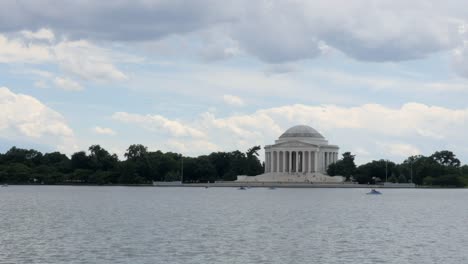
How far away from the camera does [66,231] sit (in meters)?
58.5

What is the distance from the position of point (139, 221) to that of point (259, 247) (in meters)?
21.3

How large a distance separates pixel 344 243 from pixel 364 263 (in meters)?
9.22

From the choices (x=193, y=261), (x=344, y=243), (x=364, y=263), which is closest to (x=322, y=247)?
(x=344, y=243)

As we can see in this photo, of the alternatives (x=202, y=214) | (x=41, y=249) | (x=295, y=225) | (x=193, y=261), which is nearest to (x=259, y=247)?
(x=193, y=261)

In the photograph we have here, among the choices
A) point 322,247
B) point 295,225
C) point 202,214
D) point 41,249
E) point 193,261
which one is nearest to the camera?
point 193,261

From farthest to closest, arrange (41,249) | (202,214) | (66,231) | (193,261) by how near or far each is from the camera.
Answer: (202,214) < (66,231) < (41,249) < (193,261)

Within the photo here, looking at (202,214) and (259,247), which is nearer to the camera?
(259,247)

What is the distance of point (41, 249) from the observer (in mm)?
47344

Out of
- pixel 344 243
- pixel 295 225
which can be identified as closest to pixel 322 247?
pixel 344 243

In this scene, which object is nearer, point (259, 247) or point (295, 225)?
point (259, 247)

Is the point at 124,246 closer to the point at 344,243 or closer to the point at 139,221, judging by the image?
the point at 344,243

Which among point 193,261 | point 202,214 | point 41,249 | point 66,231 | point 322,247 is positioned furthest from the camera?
point 202,214

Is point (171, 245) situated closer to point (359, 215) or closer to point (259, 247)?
point (259, 247)

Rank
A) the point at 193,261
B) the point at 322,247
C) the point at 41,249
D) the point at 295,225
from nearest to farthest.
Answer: the point at 193,261
the point at 41,249
the point at 322,247
the point at 295,225
